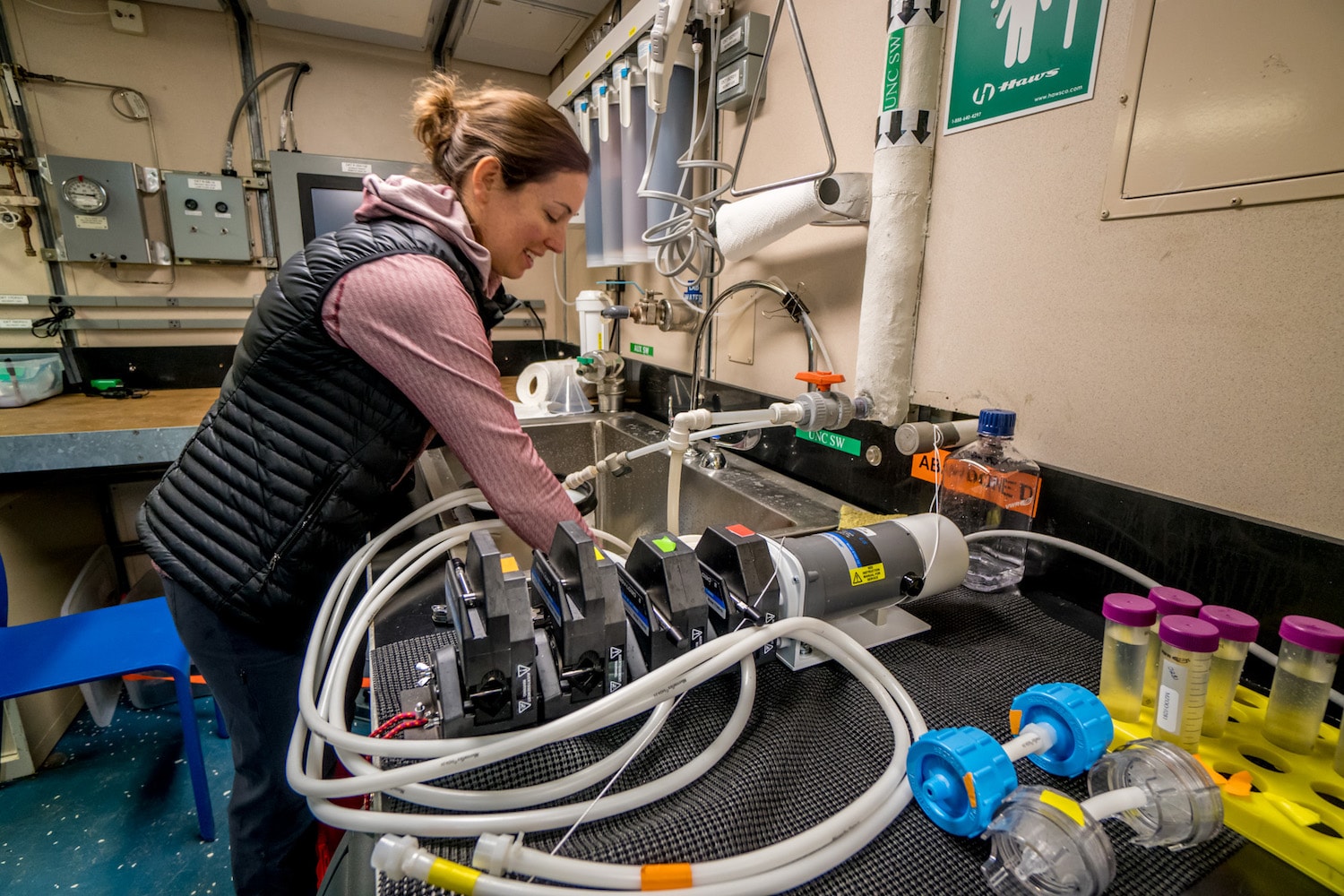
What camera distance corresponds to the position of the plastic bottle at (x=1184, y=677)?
519mm

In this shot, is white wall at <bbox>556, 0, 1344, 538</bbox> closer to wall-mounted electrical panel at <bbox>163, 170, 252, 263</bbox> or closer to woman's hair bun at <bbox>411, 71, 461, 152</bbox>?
woman's hair bun at <bbox>411, 71, 461, 152</bbox>

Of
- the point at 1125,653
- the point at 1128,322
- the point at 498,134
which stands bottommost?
the point at 1125,653

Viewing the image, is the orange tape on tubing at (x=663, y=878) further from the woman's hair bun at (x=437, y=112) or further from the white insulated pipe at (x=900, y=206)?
the woman's hair bun at (x=437, y=112)

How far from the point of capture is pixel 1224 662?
555 mm

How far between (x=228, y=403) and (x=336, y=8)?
222 centimetres

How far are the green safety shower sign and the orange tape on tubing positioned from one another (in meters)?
1.05

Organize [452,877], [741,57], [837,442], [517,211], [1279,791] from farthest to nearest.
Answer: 1. [741,57]
2. [837,442]
3. [517,211]
4. [1279,791]
5. [452,877]

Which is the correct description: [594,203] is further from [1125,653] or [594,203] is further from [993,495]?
[1125,653]

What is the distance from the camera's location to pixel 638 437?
1.82m

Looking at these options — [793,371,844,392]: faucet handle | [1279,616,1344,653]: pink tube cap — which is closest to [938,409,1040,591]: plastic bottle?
[793,371,844,392]: faucet handle

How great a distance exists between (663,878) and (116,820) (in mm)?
1960

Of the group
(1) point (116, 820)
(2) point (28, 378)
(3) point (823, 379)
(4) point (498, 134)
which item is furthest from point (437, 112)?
(2) point (28, 378)

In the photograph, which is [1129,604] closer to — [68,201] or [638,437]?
[638,437]

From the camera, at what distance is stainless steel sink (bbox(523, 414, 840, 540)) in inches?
48.3
